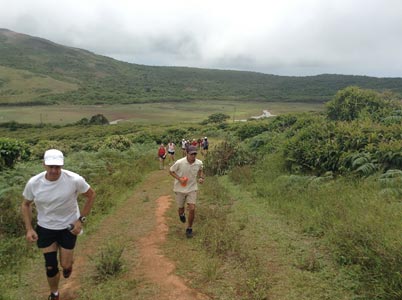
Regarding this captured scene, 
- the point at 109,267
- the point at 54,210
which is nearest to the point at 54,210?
the point at 54,210

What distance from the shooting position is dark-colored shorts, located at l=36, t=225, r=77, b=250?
196 inches

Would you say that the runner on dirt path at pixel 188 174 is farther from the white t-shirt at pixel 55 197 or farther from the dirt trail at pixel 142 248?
the white t-shirt at pixel 55 197

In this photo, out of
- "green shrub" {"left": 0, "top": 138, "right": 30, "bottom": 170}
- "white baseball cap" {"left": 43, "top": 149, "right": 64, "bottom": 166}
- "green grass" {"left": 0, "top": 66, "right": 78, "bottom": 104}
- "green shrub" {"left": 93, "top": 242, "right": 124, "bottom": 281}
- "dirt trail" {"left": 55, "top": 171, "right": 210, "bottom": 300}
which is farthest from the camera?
"green grass" {"left": 0, "top": 66, "right": 78, "bottom": 104}

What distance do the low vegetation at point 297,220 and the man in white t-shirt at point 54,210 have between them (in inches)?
44.7

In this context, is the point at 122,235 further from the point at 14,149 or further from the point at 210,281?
the point at 14,149

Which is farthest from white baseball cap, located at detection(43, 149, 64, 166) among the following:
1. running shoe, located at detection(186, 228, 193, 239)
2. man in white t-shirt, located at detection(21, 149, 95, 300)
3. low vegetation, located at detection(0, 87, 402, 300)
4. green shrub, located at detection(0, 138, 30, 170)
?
green shrub, located at detection(0, 138, 30, 170)

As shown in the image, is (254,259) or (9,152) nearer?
(254,259)

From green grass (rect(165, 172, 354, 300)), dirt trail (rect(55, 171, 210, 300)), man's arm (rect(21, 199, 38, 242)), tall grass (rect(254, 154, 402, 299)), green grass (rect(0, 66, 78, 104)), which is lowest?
green grass (rect(0, 66, 78, 104))

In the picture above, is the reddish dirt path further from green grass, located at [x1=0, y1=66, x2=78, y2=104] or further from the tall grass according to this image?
green grass, located at [x1=0, y1=66, x2=78, y2=104]

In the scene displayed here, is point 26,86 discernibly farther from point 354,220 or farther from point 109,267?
point 354,220

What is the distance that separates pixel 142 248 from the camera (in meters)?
7.29

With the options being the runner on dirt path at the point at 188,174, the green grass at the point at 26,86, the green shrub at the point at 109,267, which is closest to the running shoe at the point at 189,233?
the runner on dirt path at the point at 188,174

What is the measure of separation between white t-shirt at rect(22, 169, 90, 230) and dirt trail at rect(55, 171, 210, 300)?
122cm

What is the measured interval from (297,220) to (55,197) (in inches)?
198
